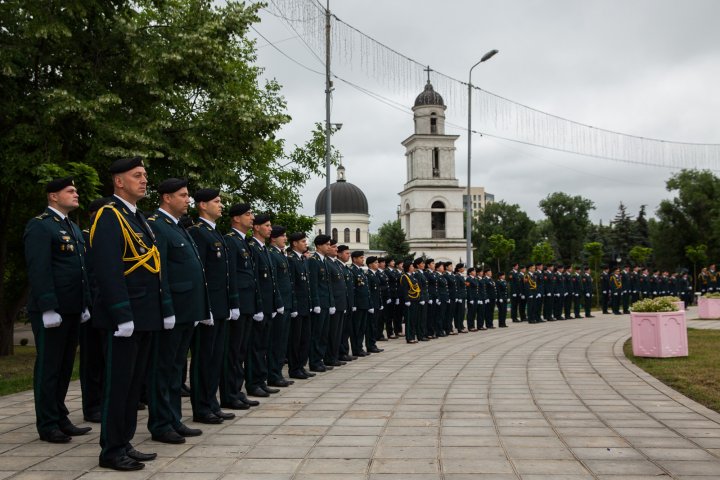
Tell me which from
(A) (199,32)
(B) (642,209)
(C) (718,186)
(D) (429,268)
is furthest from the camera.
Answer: (B) (642,209)

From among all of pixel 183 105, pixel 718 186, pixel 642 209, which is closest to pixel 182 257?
pixel 183 105

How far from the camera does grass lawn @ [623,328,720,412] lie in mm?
8633

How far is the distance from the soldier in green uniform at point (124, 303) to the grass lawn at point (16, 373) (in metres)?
4.30

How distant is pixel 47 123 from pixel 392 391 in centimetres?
888

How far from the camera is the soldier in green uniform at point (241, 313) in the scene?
7844 mm

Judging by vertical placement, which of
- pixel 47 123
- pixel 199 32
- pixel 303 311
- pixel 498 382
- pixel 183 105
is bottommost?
pixel 498 382

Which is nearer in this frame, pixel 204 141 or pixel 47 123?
pixel 47 123

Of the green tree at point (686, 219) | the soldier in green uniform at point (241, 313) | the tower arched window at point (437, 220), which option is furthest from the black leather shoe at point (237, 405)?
the tower arched window at point (437, 220)

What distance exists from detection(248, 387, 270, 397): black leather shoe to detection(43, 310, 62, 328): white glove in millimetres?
3040

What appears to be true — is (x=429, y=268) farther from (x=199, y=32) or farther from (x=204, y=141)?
(x=199, y=32)

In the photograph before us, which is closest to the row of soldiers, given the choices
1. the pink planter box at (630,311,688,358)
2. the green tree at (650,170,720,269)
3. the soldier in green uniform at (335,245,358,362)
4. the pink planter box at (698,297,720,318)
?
the pink planter box at (698,297,720,318)

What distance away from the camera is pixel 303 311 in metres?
10.4

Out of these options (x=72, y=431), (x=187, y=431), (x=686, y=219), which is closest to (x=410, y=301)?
(x=187, y=431)

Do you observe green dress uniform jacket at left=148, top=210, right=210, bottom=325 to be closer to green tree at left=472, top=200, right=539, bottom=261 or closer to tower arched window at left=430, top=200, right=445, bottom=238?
tower arched window at left=430, top=200, right=445, bottom=238
